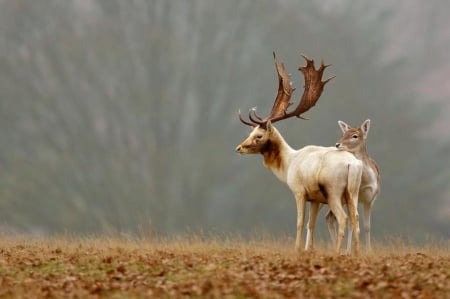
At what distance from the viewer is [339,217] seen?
16156 mm

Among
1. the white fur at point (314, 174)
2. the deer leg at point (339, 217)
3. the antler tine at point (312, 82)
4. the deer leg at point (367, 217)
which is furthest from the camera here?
the antler tine at point (312, 82)

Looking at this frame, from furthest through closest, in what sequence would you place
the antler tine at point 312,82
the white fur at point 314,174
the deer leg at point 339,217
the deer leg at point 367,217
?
the antler tine at point 312,82, the deer leg at point 367,217, the white fur at point 314,174, the deer leg at point 339,217

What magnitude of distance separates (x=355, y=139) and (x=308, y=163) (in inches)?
64.9

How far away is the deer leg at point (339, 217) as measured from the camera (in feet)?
52.7

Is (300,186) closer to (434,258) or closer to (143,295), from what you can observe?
(434,258)

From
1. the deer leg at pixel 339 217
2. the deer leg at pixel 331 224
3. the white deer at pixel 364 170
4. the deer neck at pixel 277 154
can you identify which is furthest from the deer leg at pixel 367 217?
the deer neck at pixel 277 154

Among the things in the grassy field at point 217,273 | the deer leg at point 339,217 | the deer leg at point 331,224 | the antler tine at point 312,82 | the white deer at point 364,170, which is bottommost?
the grassy field at point 217,273

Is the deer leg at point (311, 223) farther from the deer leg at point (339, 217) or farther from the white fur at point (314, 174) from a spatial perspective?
the deer leg at point (339, 217)

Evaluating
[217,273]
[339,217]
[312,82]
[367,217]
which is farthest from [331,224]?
[217,273]

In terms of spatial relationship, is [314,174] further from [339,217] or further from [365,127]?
[365,127]

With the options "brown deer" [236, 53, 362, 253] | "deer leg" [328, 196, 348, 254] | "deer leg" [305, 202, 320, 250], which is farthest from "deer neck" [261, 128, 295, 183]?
"deer leg" [328, 196, 348, 254]

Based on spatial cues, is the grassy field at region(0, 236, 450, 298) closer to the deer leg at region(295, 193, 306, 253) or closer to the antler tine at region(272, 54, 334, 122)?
the deer leg at region(295, 193, 306, 253)

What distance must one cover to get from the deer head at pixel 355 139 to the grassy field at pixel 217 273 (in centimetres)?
232

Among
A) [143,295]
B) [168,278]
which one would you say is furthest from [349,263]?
[143,295]
